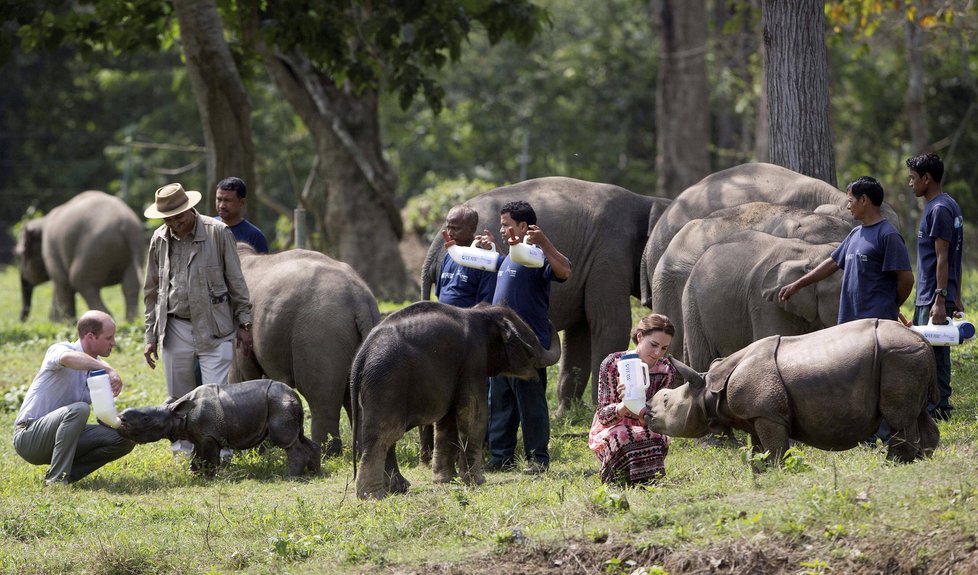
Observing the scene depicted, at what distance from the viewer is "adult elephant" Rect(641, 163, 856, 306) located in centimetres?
1059

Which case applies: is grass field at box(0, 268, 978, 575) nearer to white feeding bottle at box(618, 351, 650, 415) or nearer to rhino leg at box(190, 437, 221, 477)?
rhino leg at box(190, 437, 221, 477)

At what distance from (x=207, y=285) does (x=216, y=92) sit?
4.89 metres

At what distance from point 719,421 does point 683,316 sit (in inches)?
83.1

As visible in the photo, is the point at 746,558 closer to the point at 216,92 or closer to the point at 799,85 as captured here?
the point at 799,85

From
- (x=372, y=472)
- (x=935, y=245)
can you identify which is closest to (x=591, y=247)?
(x=935, y=245)

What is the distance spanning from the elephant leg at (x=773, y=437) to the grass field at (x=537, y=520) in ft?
0.34

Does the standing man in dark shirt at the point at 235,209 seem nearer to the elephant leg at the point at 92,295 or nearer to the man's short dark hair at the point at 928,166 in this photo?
the man's short dark hair at the point at 928,166

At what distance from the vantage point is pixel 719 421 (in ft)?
24.7

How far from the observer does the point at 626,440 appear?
7.85 metres

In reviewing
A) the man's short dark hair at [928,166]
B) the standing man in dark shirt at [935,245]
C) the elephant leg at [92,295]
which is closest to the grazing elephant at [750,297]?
the standing man in dark shirt at [935,245]

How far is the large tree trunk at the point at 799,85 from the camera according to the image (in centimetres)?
1150

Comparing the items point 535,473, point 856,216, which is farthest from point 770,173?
point 535,473

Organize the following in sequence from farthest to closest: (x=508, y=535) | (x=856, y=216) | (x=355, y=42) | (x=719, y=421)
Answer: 1. (x=355, y=42)
2. (x=856, y=216)
3. (x=719, y=421)
4. (x=508, y=535)

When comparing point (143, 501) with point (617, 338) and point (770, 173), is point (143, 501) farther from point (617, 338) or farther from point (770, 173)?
point (770, 173)
